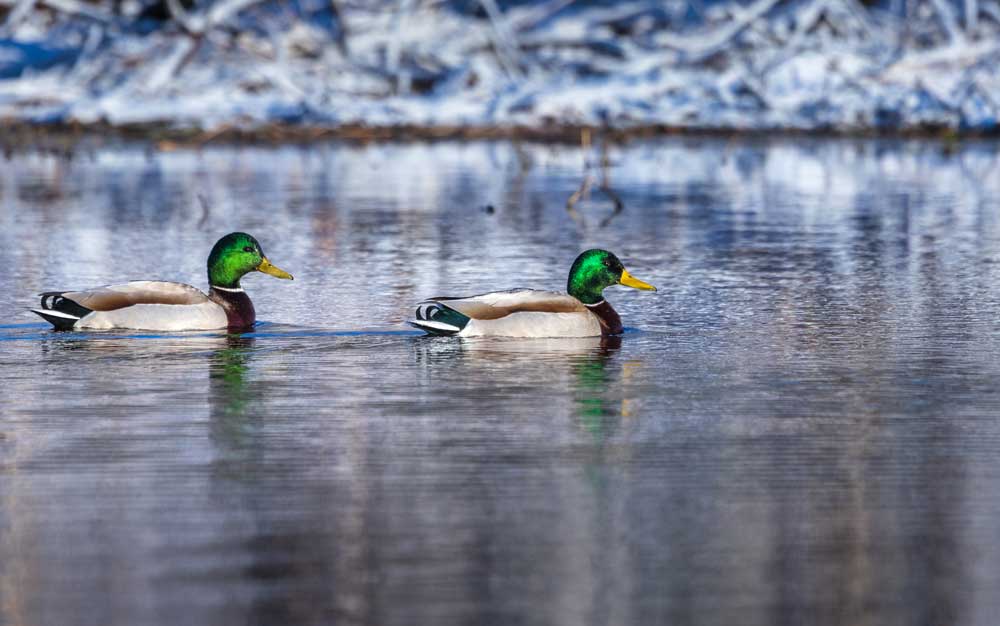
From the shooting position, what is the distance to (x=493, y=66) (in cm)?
3469

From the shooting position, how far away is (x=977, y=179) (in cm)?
2725

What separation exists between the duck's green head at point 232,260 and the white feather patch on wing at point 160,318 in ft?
1.70

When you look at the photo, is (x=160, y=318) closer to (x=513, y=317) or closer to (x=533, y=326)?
(x=513, y=317)

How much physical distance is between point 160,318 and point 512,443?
4.26 meters

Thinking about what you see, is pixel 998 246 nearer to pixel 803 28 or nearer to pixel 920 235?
pixel 920 235

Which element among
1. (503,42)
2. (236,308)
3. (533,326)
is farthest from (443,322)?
(503,42)

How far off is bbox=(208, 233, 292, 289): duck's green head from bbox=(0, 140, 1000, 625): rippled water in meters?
0.35

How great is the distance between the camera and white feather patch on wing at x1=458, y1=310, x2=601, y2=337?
12.4 metres

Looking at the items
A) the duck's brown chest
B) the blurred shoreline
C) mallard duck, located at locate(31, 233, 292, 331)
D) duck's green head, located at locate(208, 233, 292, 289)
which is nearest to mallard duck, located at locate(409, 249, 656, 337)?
the duck's brown chest

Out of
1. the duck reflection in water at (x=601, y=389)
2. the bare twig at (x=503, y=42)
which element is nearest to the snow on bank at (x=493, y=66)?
the bare twig at (x=503, y=42)

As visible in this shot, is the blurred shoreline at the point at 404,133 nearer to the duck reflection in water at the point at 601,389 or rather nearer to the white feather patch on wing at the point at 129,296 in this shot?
the white feather patch on wing at the point at 129,296

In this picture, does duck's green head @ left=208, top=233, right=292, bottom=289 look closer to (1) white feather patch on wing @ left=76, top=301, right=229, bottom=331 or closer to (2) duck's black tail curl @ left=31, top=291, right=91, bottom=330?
(1) white feather patch on wing @ left=76, top=301, right=229, bottom=331

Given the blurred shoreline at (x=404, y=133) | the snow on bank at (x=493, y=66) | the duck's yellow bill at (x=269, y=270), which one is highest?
the snow on bank at (x=493, y=66)

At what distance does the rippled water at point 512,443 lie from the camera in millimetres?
6547
